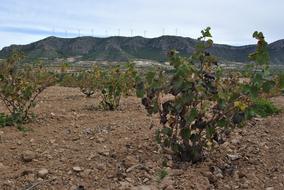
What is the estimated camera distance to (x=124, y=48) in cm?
9788

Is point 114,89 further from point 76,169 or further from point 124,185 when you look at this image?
point 124,185

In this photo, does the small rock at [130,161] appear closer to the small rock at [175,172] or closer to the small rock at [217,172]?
the small rock at [175,172]

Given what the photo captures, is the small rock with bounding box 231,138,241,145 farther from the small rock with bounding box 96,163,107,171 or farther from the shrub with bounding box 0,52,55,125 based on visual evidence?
the shrub with bounding box 0,52,55,125

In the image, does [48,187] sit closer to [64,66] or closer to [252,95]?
[252,95]

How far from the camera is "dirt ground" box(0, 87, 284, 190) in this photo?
15.0 feet

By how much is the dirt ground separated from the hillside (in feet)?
262

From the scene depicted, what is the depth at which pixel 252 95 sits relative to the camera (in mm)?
4738

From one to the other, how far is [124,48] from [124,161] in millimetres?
93378

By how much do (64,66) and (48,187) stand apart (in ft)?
Result: 16.7

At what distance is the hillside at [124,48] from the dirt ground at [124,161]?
79.9m

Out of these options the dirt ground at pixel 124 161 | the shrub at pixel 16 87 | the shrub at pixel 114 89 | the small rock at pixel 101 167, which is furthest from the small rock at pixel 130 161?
the shrub at pixel 114 89

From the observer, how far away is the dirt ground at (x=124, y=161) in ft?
15.0

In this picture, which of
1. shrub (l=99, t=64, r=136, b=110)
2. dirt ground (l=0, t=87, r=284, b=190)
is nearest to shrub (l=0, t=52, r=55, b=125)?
dirt ground (l=0, t=87, r=284, b=190)

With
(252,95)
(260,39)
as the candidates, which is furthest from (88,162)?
(260,39)
